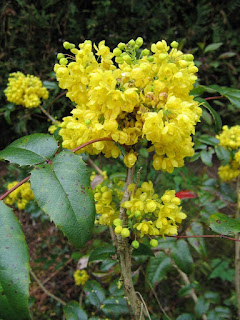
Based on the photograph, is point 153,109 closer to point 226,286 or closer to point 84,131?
point 84,131

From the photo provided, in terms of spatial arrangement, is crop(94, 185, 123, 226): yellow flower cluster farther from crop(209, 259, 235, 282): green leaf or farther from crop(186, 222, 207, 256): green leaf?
crop(209, 259, 235, 282): green leaf

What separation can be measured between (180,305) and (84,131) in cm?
174

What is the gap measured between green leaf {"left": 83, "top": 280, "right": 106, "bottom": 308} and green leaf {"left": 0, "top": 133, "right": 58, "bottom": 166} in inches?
31.4

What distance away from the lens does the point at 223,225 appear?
0.77 m

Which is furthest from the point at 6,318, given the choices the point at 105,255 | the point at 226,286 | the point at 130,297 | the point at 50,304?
the point at 226,286

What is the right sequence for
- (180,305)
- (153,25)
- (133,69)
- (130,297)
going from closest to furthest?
(133,69)
(130,297)
(180,305)
(153,25)

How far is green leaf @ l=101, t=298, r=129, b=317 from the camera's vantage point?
44.7 inches

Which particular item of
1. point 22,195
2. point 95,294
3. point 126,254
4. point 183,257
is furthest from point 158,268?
point 22,195

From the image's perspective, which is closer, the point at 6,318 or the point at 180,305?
the point at 6,318

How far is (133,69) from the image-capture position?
0.64 meters

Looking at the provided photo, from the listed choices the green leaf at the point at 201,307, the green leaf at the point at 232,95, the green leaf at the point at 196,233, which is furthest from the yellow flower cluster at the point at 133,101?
the green leaf at the point at 201,307

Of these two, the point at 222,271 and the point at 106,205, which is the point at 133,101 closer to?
the point at 106,205

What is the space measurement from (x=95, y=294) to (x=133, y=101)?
0.94 meters

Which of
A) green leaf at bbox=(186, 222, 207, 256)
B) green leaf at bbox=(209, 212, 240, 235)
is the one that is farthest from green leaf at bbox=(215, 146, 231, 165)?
green leaf at bbox=(209, 212, 240, 235)
